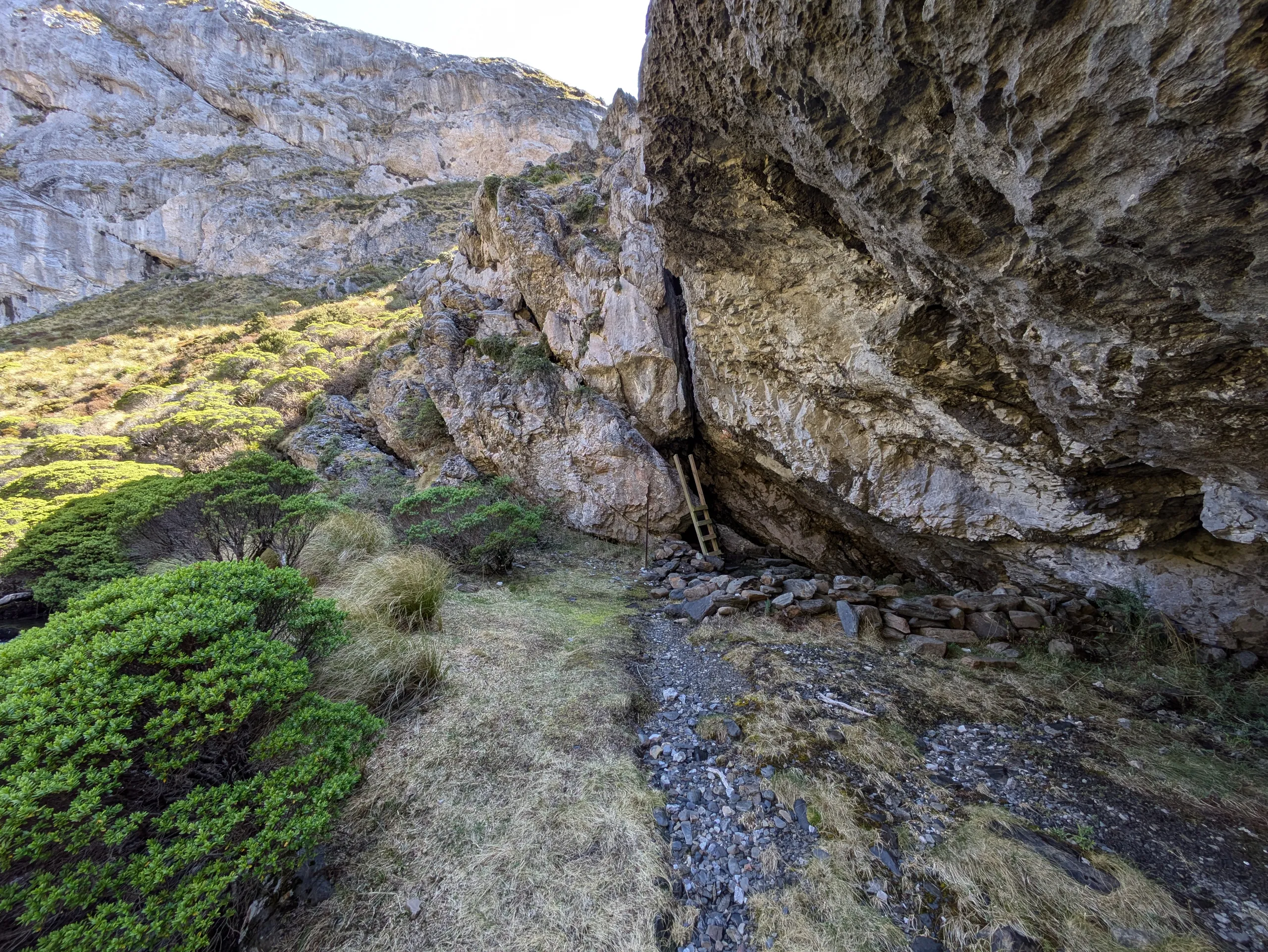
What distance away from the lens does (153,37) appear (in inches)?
1257

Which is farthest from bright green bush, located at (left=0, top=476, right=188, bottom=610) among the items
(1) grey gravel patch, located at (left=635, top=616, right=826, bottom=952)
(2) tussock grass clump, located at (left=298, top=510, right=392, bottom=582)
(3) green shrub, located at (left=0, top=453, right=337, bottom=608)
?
(1) grey gravel patch, located at (left=635, top=616, right=826, bottom=952)

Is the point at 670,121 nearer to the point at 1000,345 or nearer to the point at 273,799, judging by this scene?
the point at 1000,345

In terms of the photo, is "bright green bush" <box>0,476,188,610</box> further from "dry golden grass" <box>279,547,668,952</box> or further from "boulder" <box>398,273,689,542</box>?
"boulder" <box>398,273,689,542</box>

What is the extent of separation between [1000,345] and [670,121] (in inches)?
140

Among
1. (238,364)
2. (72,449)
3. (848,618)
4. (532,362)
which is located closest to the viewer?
(848,618)

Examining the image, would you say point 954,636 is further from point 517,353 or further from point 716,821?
point 517,353

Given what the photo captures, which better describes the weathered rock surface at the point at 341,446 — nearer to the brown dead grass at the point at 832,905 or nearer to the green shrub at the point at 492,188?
the green shrub at the point at 492,188

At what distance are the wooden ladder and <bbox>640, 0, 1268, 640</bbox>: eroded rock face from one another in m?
2.07

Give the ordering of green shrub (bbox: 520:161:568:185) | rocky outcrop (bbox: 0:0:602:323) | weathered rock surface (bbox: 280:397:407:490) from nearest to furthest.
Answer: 1. weathered rock surface (bbox: 280:397:407:490)
2. green shrub (bbox: 520:161:568:185)
3. rocky outcrop (bbox: 0:0:602:323)

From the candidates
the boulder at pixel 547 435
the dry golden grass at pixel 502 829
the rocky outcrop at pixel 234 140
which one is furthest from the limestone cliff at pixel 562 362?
the rocky outcrop at pixel 234 140

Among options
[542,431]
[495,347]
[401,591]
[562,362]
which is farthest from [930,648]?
[495,347]

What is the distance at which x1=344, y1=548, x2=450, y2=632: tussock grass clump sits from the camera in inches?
176

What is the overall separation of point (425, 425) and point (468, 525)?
466 centimetres

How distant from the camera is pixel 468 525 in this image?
653cm
